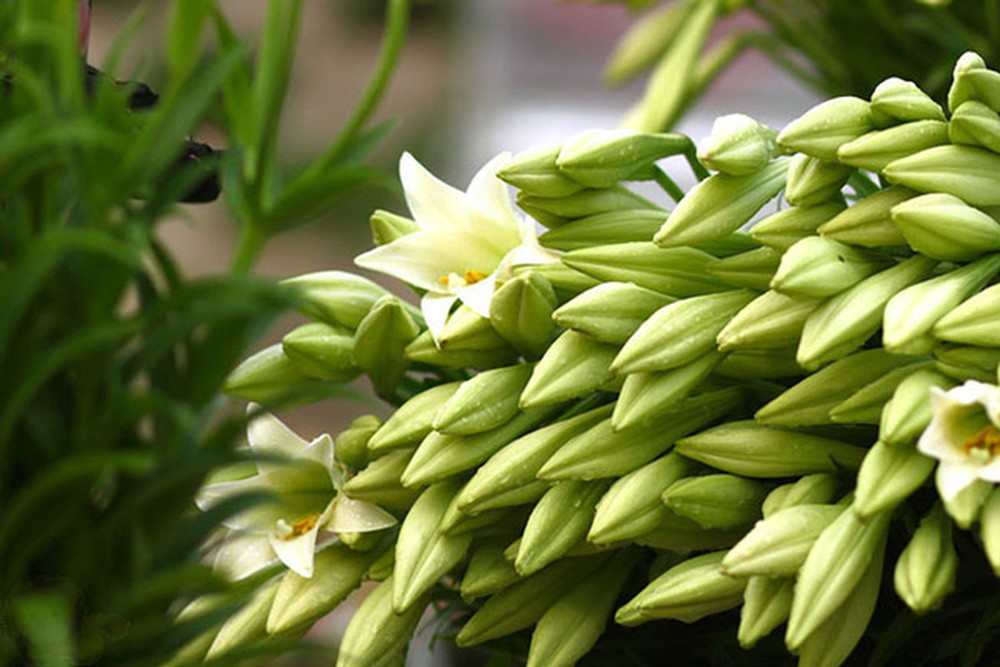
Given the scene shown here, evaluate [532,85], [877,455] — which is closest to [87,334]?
[877,455]

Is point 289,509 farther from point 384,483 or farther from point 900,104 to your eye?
point 900,104

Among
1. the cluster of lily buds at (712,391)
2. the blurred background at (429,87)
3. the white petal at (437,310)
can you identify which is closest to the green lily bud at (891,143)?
the cluster of lily buds at (712,391)

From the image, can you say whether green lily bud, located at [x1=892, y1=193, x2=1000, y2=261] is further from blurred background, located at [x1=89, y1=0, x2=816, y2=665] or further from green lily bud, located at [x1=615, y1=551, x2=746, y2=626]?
blurred background, located at [x1=89, y1=0, x2=816, y2=665]

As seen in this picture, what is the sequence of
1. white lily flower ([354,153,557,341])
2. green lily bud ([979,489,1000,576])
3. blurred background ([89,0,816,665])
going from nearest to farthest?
green lily bud ([979,489,1000,576]) < white lily flower ([354,153,557,341]) < blurred background ([89,0,816,665])

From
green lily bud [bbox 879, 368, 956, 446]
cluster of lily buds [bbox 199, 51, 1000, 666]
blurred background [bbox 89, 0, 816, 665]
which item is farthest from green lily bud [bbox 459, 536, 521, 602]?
blurred background [bbox 89, 0, 816, 665]

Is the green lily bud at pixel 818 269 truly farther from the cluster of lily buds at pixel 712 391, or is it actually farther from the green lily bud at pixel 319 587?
the green lily bud at pixel 319 587

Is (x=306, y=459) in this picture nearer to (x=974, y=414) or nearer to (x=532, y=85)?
(x=974, y=414)

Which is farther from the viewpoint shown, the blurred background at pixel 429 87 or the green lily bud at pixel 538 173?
the blurred background at pixel 429 87
